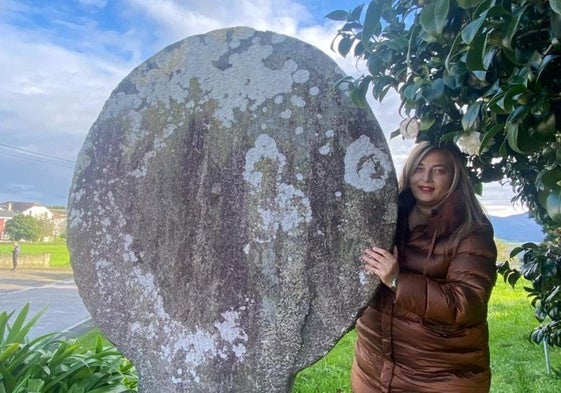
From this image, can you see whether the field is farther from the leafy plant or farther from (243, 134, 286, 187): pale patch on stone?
(243, 134, 286, 187): pale patch on stone

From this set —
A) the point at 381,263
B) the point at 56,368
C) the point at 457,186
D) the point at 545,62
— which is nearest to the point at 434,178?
the point at 457,186

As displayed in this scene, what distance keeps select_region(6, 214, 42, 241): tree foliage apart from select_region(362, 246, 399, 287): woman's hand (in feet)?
67.5

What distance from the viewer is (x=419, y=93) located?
1.51 meters

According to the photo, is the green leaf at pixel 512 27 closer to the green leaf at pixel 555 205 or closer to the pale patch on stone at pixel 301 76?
the green leaf at pixel 555 205

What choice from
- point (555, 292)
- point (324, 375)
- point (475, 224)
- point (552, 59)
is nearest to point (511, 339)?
point (324, 375)

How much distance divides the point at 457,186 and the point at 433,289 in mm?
416

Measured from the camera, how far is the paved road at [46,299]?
25.8 feet

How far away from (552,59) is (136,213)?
1517mm

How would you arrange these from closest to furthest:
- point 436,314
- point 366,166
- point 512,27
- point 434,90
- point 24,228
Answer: point 512,27 < point 434,90 < point 436,314 < point 366,166 < point 24,228

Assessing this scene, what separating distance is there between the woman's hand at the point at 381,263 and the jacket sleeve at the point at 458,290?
4 centimetres

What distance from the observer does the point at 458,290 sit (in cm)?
164

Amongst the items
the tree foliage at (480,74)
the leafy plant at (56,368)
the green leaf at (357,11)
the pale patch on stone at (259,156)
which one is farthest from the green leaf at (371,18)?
the leafy plant at (56,368)

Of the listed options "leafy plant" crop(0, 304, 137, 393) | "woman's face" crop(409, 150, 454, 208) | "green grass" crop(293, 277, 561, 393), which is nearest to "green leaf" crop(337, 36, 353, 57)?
"woman's face" crop(409, 150, 454, 208)

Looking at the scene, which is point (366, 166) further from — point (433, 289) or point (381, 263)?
point (433, 289)
